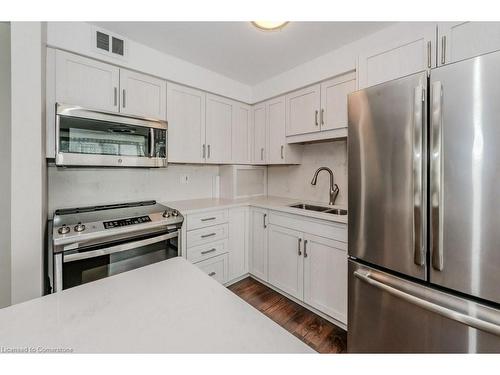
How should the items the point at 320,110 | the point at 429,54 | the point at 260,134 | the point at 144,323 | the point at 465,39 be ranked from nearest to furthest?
the point at 144,323 < the point at 465,39 < the point at 429,54 < the point at 320,110 < the point at 260,134

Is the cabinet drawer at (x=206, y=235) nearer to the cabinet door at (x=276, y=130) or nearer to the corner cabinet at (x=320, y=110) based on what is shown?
the cabinet door at (x=276, y=130)

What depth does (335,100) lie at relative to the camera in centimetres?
196

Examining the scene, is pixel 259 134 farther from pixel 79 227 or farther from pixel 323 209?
pixel 79 227

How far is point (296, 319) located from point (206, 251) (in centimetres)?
99

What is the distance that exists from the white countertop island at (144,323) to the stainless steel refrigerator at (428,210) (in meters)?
0.88

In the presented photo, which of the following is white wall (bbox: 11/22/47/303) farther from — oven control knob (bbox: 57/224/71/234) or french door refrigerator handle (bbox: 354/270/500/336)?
french door refrigerator handle (bbox: 354/270/500/336)

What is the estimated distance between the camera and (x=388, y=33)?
5.26 feet

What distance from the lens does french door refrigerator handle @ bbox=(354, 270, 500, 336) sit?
901mm

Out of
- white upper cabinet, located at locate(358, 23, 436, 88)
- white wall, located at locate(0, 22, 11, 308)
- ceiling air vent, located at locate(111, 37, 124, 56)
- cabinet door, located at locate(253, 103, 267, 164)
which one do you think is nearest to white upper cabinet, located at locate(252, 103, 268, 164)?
cabinet door, located at locate(253, 103, 267, 164)

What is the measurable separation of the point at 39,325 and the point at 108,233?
3.38 feet

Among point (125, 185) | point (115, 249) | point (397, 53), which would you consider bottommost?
point (115, 249)

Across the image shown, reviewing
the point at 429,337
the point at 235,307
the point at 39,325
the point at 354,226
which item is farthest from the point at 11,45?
the point at 429,337

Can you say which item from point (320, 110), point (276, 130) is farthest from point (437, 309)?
point (276, 130)
